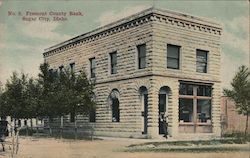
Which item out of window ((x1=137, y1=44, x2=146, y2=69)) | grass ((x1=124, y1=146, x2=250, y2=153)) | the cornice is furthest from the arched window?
the cornice

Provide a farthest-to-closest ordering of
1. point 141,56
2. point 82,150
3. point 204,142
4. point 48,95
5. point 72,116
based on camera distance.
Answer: point 72,116 → point 48,95 → point 204,142 → point 141,56 → point 82,150

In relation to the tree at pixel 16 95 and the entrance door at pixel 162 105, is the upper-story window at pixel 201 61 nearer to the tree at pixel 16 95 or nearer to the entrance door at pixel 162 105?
the entrance door at pixel 162 105

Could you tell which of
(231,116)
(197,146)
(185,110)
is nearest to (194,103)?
(185,110)

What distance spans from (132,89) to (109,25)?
3.23 feet

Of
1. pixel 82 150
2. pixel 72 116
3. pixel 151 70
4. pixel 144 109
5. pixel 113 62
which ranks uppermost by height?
pixel 113 62

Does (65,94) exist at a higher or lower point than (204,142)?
higher

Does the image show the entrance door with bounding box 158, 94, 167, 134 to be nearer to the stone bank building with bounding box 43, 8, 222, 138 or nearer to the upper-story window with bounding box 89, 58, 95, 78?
the stone bank building with bounding box 43, 8, 222, 138

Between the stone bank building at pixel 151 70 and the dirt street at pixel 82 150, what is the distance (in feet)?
1.24

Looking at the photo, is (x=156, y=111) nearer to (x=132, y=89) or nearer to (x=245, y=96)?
(x=132, y=89)

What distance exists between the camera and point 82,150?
289 inches

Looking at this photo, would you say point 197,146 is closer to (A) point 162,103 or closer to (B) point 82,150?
(A) point 162,103

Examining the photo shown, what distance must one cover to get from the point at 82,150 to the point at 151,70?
1483 mm

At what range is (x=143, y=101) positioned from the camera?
7.74 meters

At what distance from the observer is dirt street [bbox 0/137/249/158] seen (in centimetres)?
728
